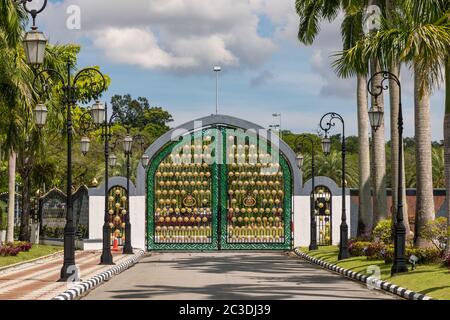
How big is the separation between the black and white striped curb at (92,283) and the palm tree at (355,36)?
9.05 m

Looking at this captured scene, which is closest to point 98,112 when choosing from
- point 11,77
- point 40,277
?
point 11,77

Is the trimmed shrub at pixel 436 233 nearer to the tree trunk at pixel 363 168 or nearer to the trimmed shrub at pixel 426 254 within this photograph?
the trimmed shrub at pixel 426 254

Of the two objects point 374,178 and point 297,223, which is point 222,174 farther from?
→ point 374,178

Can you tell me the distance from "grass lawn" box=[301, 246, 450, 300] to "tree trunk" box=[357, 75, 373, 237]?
4663 millimetres

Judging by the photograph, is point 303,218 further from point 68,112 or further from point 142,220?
point 68,112

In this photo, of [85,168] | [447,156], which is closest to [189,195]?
[447,156]

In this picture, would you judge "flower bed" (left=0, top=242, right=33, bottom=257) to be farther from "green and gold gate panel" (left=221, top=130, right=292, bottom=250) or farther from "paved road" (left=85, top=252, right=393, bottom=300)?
"green and gold gate panel" (left=221, top=130, right=292, bottom=250)

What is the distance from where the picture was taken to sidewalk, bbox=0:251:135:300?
19.2m

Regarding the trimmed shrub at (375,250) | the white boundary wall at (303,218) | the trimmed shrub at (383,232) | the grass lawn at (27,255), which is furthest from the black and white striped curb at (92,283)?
the white boundary wall at (303,218)

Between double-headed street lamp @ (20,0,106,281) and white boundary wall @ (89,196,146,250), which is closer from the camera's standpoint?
double-headed street lamp @ (20,0,106,281)

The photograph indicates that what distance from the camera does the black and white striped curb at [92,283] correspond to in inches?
751

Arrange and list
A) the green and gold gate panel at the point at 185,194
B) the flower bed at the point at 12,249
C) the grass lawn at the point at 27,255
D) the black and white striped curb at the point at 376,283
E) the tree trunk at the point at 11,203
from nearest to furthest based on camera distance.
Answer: the black and white striped curb at the point at 376,283, the grass lawn at the point at 27,255, the flower bed at the point at 12,249, the tree trunk at the point at 11,203, the green and gold gate panel at the point at 185,194

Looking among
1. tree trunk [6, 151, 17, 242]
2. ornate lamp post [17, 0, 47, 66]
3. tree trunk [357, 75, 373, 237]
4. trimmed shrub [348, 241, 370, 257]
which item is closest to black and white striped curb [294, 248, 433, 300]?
trimmed shrub [348, 241, 370, 257]

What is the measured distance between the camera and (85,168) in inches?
2571
